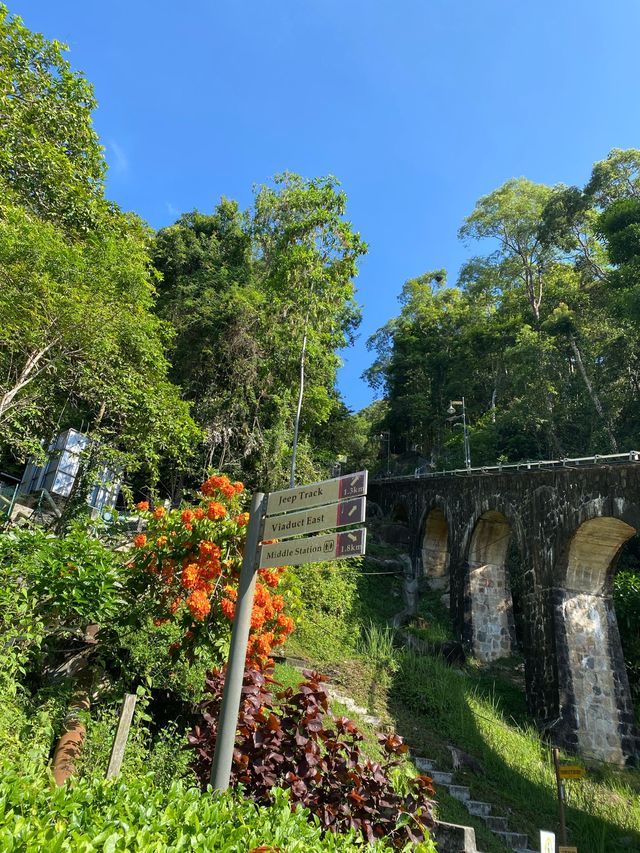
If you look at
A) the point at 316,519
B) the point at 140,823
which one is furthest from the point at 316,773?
the point at 316,519

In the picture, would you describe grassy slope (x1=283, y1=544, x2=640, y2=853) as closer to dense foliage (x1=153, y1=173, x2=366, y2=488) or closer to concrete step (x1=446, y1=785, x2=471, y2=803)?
concrete step (x1=446, y1=785, x2=471, y2=803)

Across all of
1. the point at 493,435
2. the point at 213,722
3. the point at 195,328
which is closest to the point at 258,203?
the point at 195,328

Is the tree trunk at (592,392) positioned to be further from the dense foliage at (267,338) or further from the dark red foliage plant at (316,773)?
the dark red foliage plant at (316,773)

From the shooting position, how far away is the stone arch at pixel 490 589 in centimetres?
1345

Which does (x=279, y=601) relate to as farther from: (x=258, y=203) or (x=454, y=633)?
(x=258, y=203)

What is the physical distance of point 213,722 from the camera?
3.61 metres

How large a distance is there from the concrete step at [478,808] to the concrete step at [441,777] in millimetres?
401

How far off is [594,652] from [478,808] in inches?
193

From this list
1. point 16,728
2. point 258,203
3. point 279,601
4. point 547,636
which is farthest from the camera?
point 258,203

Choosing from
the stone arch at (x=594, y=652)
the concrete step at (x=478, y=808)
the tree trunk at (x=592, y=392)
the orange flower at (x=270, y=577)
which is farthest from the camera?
the tree trunk at (x=592, y=392)

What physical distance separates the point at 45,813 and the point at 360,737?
7.04ft

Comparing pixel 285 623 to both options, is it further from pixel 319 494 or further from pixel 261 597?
pixel 319 494

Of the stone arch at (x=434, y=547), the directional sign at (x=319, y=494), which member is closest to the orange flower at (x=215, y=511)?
the directional sign at (x=319, y=494)

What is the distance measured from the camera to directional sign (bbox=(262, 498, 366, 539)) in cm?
269
